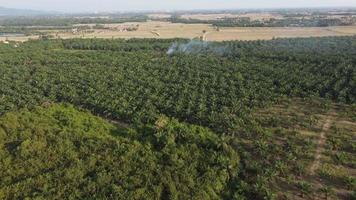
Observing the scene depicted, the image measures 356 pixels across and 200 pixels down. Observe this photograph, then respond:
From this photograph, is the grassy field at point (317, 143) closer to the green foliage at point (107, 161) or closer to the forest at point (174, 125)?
the forest at point (174, 125)

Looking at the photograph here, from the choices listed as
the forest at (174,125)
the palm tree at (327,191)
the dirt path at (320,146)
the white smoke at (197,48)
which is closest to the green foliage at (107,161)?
the forest at (174,125)

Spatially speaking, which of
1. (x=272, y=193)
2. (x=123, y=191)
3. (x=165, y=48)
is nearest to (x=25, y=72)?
(x=165, y=48)

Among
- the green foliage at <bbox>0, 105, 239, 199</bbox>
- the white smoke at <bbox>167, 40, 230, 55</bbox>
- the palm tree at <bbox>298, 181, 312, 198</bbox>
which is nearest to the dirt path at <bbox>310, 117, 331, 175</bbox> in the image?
the palm tree at <bbox>298, 181, 312, 198</bbox>

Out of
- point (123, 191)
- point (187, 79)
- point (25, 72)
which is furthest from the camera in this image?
point (25, 72)

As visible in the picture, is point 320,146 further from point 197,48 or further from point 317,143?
point 197,48

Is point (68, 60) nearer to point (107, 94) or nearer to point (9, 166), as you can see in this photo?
point (107, 94)

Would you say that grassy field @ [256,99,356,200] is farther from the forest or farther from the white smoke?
the white smoke
